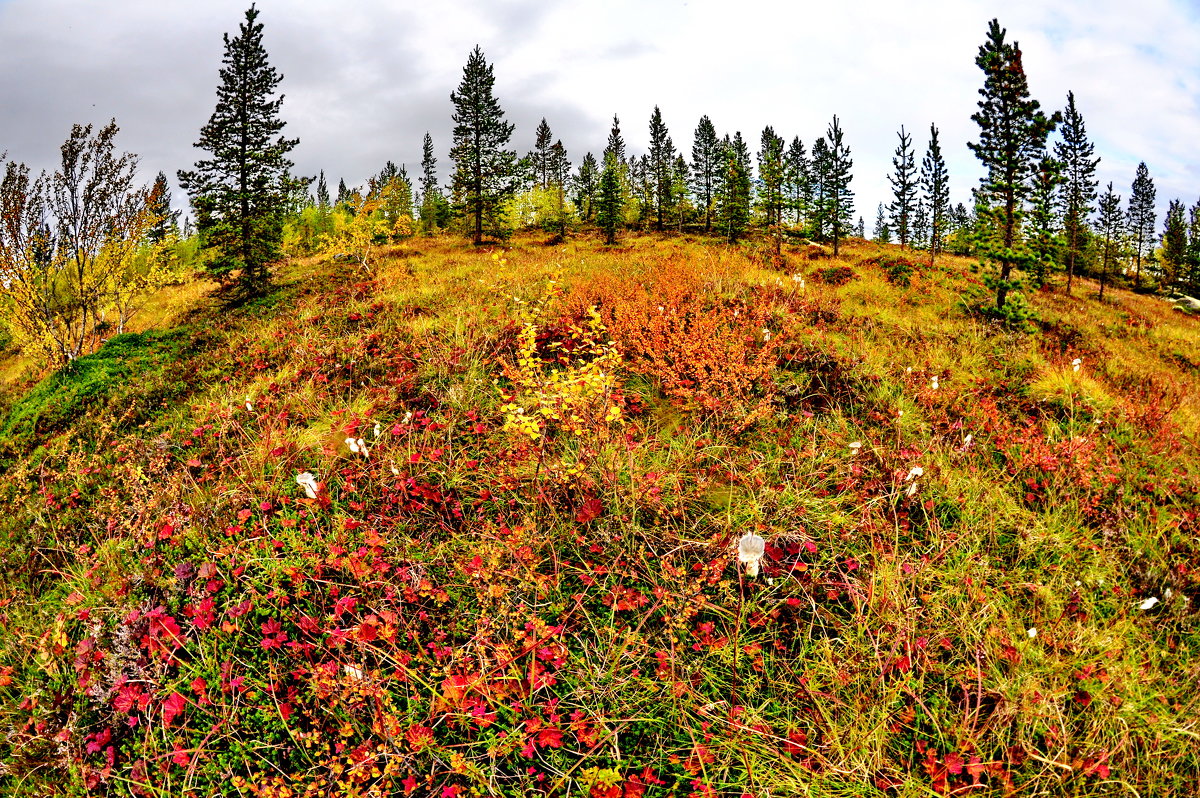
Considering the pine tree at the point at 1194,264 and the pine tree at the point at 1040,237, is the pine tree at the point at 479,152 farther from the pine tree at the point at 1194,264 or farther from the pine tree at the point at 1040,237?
the pine tree at the point at 1194,264

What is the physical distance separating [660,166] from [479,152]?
30065 millimetres

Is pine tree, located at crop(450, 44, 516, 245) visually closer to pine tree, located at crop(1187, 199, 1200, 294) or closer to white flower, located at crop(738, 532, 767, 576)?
white flower, located at crop(738, 532, 767, 576)

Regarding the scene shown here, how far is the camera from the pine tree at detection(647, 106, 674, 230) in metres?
52.4

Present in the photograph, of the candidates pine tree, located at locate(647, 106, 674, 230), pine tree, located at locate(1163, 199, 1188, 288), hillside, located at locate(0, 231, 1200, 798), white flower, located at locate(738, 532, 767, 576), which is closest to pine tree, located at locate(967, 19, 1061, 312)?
hillside, located at locate(0, 231, 1200, 798)

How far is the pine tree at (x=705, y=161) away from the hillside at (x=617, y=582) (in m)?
57.4

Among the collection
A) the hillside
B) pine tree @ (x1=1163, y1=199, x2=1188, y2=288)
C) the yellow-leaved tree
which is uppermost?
pine tree @ (x1=1163, y1=199, x2=1188, y2=288)

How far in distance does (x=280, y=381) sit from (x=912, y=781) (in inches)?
307

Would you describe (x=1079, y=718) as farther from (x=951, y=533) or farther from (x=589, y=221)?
(x=589, y=221)

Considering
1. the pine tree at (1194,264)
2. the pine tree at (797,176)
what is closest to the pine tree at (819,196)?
the pine tree at (797,176)

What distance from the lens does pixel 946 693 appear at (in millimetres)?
2889

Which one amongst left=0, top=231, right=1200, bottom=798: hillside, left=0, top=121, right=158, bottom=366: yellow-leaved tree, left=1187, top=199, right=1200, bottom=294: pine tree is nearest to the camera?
left=0, top=231, right=1200, bottom=798: hillside

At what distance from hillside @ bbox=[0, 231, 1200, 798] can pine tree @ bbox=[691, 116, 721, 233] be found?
188ft

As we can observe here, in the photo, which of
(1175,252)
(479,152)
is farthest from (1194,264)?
(479,152)

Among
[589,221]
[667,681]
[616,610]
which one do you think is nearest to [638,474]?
[616,610]
